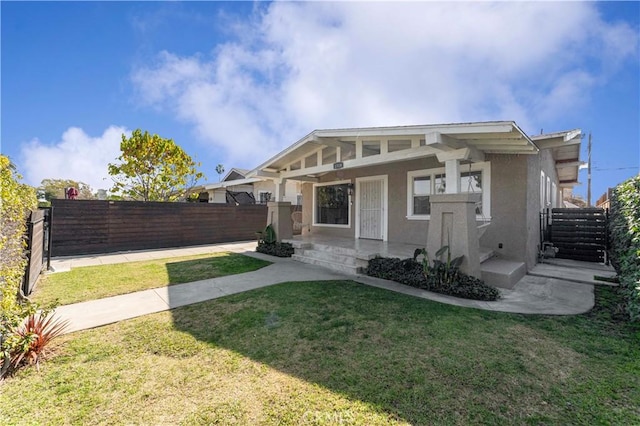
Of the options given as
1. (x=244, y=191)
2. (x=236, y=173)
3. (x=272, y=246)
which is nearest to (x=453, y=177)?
(x=272, y=246)

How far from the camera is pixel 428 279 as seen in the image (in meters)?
5.60

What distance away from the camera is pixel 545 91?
11992mm

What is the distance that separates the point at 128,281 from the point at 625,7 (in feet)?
46.0

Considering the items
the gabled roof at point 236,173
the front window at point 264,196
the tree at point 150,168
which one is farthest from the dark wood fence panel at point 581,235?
the gabled roof at point 236,173

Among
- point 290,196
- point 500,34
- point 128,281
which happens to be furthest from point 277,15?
point 290,196

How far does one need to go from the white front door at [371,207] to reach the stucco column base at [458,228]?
355 centimetres

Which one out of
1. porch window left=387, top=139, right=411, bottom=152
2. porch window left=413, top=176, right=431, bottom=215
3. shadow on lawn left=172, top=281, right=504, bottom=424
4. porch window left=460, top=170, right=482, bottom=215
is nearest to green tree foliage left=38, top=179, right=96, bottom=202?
porch window left=387, top=139, right=411, bottom=152

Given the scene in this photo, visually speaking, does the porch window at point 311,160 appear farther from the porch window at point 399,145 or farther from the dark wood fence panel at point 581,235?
the dark wood fence panel at point 581,235

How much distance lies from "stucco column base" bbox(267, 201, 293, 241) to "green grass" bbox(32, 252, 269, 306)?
1577 millimetres

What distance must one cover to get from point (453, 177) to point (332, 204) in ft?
19.7

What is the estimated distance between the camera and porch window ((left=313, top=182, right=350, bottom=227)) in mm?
10727

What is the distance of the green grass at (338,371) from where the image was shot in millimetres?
2154

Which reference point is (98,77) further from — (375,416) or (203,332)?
(375,416)

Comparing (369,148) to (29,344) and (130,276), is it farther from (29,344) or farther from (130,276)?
(29,344)
